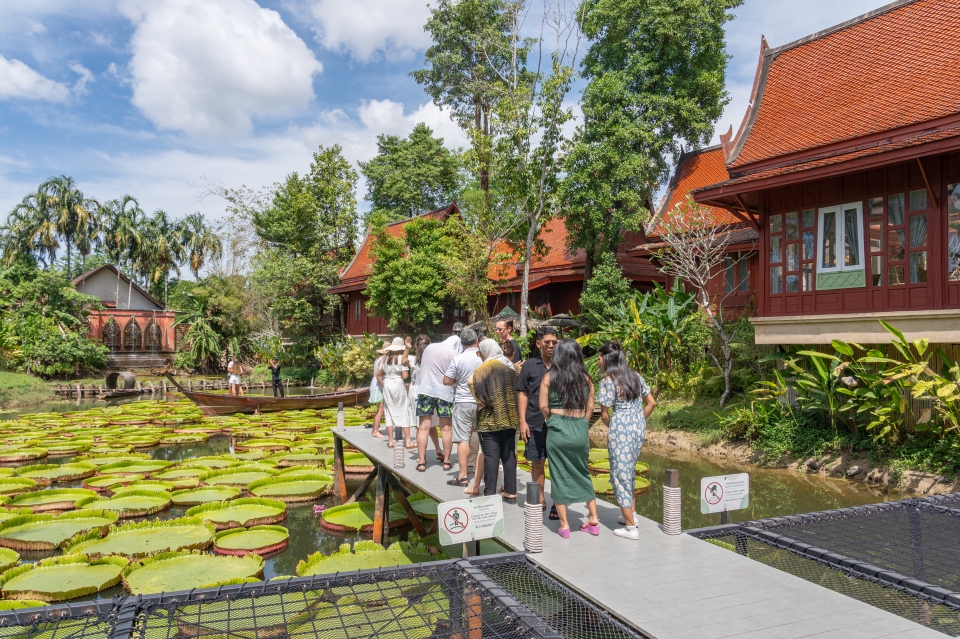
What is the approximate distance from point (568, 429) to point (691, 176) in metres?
17.4

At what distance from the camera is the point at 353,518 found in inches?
A: 343

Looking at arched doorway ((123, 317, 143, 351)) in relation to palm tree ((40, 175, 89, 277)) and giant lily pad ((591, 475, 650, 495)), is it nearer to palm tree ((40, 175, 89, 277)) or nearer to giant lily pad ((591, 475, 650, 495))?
palm tree ((40, 175, 89, 277))

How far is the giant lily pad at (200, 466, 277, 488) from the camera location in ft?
34.4

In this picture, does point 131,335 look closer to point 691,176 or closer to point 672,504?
point 691,176

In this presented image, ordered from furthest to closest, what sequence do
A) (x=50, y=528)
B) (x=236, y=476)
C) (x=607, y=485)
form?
(x=236, y=476), (x=607, y=485), (x=50, y=528)

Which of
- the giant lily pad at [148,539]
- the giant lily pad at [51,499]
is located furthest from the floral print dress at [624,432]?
the giant lily pad at [51,499]

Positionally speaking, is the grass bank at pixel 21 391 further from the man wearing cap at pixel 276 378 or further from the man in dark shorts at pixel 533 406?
the man in dark shorts at pixel 533 406

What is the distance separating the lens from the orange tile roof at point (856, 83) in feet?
36.7

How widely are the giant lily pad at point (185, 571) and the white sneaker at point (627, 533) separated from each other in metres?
3.39

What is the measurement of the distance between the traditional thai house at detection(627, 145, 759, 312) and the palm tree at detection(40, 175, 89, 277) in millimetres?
41202

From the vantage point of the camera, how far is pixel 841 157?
431 inches

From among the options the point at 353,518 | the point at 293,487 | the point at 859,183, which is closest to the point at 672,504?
the point at 353,518

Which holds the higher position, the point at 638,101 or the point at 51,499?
the point at 638,101

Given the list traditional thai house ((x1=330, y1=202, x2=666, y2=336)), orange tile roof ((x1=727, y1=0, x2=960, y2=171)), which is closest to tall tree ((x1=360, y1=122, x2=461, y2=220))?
traditional thai house ((x1=330, y1=202, x2=666, y2=336))
